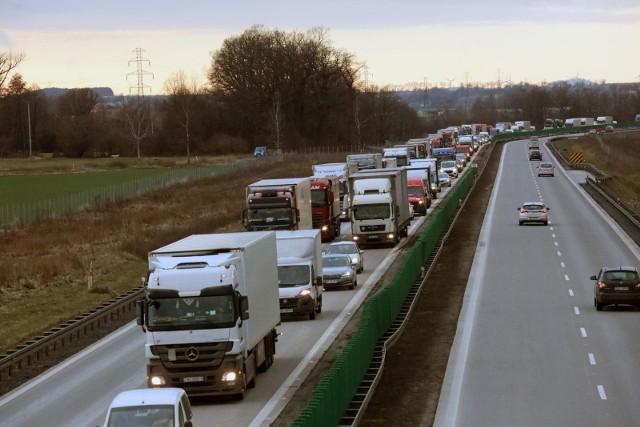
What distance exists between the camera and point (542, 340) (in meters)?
33.2

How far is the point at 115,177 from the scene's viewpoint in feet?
389

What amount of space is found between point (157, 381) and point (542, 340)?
13.2 meters

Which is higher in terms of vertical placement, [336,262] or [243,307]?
[243,307]

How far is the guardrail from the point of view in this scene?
98.5ft

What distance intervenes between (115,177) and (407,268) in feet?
268

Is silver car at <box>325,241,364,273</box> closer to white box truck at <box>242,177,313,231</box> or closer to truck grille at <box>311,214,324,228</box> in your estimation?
white box truck at <box>242,177,313,231</box>

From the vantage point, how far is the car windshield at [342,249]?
4910cm

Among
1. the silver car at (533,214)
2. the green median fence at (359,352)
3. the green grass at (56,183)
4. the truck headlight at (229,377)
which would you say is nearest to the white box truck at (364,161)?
the green grass at (56,183)

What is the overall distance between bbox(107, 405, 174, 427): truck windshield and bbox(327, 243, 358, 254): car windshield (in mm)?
31463

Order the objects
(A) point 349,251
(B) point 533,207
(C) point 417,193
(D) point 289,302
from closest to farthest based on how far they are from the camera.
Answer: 1. (D) point 289,302
2. (A) point 349,251
3. (B) point 533,207
4. (C) point 417,193

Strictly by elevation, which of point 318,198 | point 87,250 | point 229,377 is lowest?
point 87,250

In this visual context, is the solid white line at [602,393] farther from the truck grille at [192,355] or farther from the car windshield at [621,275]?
the car windshield at [621,275]

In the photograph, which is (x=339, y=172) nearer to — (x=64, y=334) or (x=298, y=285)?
(x=298, y=285)

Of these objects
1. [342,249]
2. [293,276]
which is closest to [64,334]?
[293,276]
